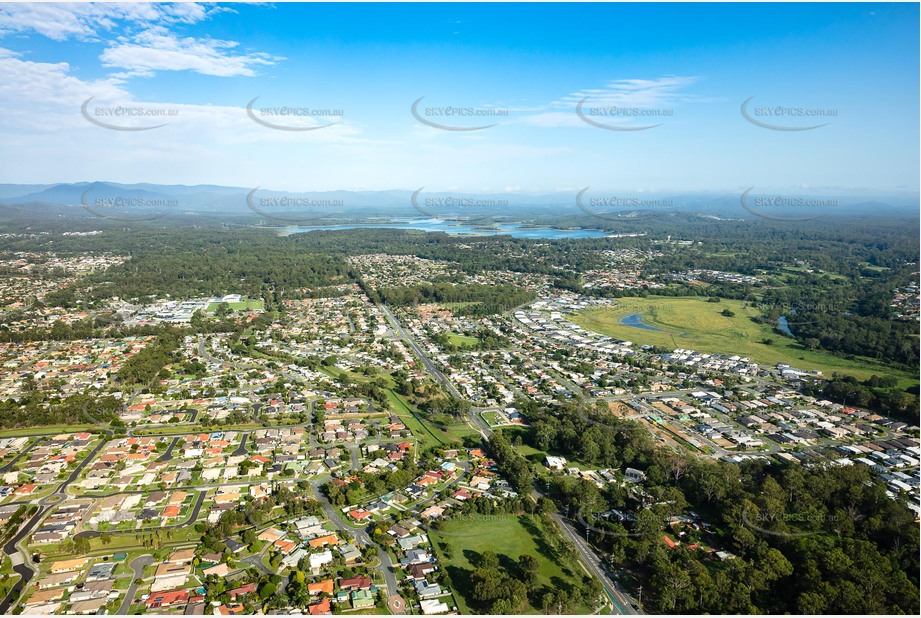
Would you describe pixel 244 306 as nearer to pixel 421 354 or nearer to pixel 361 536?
pixel 421 354

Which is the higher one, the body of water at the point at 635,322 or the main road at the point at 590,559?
the body of water at the point at 635,322

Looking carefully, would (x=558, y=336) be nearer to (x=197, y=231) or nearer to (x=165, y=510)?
(x=165, y=510)

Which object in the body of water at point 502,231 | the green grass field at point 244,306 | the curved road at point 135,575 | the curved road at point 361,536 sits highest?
the body of water at point 502,231

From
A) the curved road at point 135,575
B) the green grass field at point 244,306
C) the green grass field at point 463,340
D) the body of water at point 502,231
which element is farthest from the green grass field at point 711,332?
the body of water at point 502,231

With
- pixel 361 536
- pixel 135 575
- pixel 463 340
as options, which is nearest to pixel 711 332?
pixel 463 340

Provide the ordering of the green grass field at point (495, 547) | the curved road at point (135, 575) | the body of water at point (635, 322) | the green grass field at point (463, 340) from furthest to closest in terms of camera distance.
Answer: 1. the body of water at point (635, 322)
2. the green grass field at point (463, 340)
3. the green grass field at point (495, 547)
4. the curved road at point (135, 575)

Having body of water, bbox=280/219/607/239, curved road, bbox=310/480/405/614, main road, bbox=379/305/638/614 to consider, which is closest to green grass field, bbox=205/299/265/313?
main road, bbox=379/305/638/614

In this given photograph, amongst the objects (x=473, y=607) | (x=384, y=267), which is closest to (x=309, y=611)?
(x=473, y=607)

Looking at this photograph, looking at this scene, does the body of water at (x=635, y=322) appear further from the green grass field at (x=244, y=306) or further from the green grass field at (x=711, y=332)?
the green grass field at (x=244, y=306)
